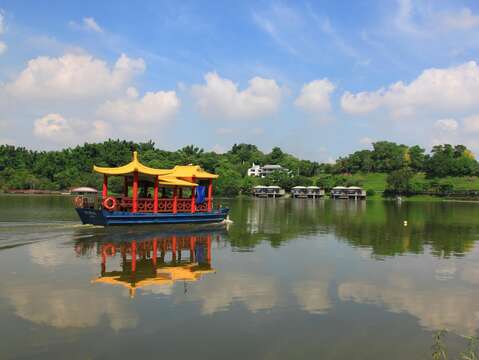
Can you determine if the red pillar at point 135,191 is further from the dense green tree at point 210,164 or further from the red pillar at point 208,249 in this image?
the dense green tree at point 210,164

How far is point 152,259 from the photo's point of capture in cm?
1870

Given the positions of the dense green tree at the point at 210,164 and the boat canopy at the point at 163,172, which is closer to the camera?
the boat canopy at the point at 163,172

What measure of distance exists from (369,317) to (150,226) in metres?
21.1

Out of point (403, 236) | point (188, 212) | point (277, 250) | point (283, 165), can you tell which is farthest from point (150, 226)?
point (283, 165)

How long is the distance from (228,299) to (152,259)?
22.6 feet

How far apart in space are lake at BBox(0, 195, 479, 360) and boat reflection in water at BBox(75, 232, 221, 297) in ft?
0.18

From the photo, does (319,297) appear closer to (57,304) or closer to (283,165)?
(57,304)

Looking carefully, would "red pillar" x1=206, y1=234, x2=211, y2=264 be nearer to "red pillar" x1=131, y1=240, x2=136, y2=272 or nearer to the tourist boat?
"red pillar" x1=131, y1=240, x2=136, y2=272

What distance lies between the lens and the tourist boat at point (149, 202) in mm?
28831

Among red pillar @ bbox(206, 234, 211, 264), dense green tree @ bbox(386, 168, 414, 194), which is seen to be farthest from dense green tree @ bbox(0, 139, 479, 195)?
red pillar @ bbox(206, 234, 211, 264)

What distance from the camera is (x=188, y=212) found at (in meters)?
33.5

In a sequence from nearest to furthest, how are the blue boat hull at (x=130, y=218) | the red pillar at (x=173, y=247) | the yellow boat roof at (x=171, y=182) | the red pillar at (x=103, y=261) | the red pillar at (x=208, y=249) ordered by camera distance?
the red pillar at (x=103, y=261)
the red pillar at (x=208, y=249)
the red pillar at (x=173, y=247)
the blue boat hull at (x=130, y=218)
the yellow boat roof at (x=171, y=182)

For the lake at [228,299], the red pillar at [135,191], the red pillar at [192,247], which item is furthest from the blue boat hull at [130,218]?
the red pillar at [192,247]

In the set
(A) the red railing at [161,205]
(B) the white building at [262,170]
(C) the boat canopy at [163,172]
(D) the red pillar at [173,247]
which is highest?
(B) the white building at [262,170]
